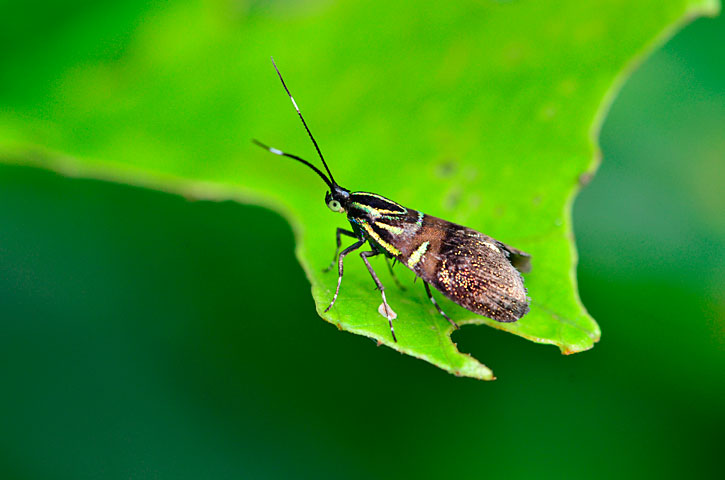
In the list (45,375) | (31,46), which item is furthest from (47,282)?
(31,46)

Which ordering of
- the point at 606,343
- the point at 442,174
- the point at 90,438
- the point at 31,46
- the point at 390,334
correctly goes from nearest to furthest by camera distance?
the point at 390,334, the point at 90,438, the point at 606,343, the point at 442,174, the point at 31,46

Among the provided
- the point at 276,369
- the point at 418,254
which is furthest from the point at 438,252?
the point at 276,369

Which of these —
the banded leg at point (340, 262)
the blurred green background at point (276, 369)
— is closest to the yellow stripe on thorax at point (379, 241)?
the banded leg at point (340, 262)

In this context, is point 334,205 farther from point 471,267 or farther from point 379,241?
point 471,267

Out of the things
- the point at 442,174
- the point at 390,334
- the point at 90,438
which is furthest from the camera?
the point at 442,174

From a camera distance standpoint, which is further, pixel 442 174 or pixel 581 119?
pixel 442 174

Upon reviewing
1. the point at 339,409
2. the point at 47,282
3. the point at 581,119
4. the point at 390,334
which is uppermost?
the point at 581,119

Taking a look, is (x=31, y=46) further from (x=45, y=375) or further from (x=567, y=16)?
(x=567, y=16)
